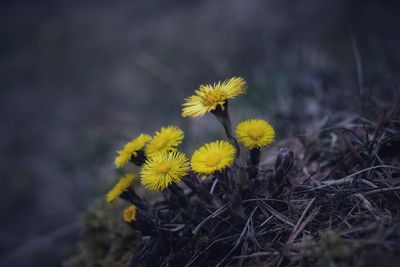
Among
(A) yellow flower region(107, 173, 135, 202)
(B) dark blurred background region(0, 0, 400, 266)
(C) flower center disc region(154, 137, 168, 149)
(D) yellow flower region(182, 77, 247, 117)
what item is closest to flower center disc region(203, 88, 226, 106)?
(D) yellow flower region(182, 77, 247, 117)

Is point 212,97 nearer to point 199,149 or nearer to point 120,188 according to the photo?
point 199,149

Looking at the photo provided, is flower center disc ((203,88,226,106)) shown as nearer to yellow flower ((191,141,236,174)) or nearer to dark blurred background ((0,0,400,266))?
yellow flower ((191,141,236,174))

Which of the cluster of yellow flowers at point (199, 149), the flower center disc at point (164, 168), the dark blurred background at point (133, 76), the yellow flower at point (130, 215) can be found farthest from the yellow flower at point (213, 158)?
the dark blurred background at point (133, 76)

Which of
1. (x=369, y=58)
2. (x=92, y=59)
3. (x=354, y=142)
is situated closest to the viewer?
(x=354, y=142)

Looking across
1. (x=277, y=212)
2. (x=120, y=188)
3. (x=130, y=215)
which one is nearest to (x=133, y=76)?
(x=120, y=188)

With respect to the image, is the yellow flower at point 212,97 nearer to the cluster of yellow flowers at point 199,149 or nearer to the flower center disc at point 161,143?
the cluster of yellow flowers at point 199,149

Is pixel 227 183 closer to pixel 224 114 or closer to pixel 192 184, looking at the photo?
pixel 192 184

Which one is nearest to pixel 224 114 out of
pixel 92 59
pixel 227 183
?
pixel 227 183
